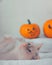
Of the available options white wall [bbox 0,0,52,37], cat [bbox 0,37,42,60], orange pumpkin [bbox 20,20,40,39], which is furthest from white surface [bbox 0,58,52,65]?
white wall [bbox 0,0,52,37]

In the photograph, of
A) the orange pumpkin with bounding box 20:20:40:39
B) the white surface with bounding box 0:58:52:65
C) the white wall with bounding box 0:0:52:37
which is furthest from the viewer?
the white wall with bounding box 0:0:52:37

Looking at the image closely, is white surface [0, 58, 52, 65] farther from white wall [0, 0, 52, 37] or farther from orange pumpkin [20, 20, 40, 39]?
white wall [0, 0, 52, 37]

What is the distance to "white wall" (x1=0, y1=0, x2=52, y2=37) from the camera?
1.12 m

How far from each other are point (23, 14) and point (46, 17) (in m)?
0.18

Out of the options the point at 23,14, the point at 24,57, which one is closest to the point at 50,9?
the point at 23,14

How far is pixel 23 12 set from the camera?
3.72 feet

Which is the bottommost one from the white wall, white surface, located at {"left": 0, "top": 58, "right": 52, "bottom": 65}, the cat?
white surface, located at {"left": 0, "top": 58, "right": 52, "bottom": 65}

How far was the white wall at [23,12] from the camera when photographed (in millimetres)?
1122

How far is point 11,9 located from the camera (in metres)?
1.13

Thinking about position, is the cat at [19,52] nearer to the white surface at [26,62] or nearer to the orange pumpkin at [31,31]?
the white surface at [26,62]

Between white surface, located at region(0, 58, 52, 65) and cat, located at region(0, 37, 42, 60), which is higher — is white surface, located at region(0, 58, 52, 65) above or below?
below

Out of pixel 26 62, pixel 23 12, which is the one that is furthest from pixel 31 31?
pixel 26 62

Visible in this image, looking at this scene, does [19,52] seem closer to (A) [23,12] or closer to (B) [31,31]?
(B) [31,31]

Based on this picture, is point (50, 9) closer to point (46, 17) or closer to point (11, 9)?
point (46, 17)
